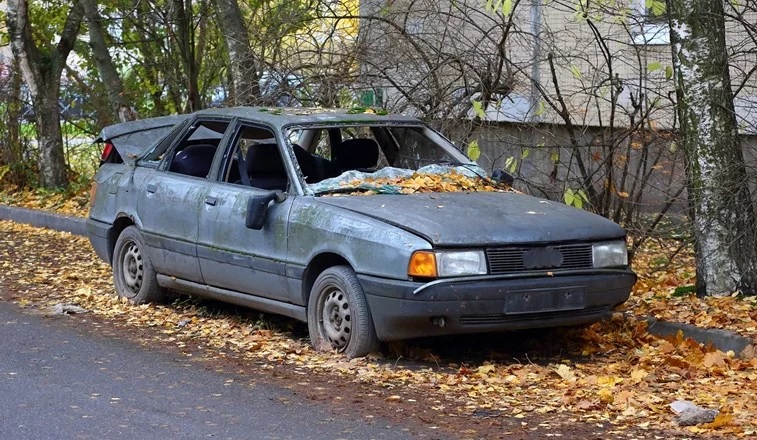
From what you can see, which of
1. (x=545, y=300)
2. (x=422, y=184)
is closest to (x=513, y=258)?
(x=545, y=300)

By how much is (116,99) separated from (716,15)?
35.8 ft

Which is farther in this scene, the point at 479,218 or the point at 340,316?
the point at 340,316

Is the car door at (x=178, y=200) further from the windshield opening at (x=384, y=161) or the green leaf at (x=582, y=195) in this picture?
the green leaf at (x=582, y=195)

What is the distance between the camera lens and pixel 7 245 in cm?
1384

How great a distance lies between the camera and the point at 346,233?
7609 mm

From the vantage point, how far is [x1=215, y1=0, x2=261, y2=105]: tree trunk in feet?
40.9

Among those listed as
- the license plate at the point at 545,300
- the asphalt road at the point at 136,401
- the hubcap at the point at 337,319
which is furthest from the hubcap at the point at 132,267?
the license plate at the point at 545,300

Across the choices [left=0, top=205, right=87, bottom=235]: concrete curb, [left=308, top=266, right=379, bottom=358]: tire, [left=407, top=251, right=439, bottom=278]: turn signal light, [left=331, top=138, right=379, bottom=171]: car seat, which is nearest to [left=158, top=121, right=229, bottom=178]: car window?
[left=331, top=138, right=379, bottom=171]: car seat

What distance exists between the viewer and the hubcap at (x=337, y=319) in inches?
302

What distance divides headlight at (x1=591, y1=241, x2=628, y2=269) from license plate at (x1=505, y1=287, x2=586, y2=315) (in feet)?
0.94

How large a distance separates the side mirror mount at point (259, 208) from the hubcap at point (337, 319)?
0.77m

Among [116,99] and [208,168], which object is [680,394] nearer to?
[208,168]

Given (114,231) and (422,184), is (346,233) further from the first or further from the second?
(114,231)

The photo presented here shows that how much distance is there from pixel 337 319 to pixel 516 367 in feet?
3.88
